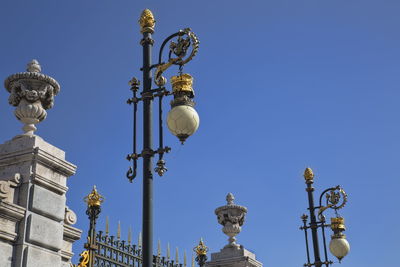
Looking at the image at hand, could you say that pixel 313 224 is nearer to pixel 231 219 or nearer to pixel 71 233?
pixel 231 219

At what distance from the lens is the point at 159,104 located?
28.9 feet

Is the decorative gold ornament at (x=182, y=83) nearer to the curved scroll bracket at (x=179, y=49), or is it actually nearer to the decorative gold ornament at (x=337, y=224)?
the curved scroll bracket at (x=179, y=49)

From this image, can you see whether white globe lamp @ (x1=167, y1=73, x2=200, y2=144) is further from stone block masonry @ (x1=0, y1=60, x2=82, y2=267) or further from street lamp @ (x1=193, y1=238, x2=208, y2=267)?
street lamp @ (x1=193, y1=238, x2=208, y2=267)

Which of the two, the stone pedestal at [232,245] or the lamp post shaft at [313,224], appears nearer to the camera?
the stone pedestal at [232,245]

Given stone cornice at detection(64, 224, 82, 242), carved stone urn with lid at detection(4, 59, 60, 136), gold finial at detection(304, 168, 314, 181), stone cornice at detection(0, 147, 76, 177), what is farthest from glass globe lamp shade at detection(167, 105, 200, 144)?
gold finial at detection(304, 168, 314, 181)

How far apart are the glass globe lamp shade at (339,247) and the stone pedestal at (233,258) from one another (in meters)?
3.94

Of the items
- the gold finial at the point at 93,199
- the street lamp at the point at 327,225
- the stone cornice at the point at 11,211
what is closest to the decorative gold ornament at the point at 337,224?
the street lamp at the point at 327,225

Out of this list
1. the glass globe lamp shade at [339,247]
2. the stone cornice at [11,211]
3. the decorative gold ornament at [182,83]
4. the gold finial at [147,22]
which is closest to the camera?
the stone cornice at [11,211]

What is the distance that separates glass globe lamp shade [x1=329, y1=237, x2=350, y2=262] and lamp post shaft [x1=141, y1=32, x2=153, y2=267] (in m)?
9.78

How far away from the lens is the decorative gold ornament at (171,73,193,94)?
8531mm

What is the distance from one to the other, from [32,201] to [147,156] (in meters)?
1.90

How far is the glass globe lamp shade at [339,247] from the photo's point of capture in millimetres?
16594

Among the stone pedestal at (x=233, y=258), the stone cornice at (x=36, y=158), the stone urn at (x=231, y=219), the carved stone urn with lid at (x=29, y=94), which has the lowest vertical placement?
the stone pedestal at (x=233, y=258)

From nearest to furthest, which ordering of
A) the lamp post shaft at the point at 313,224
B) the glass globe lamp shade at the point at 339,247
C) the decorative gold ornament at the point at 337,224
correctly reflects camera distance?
the lamp post shaft at the point at 313,224 → the glass globe lamp shade at the point at 339,247 → the decorative gold ornament at the point at 337,224
